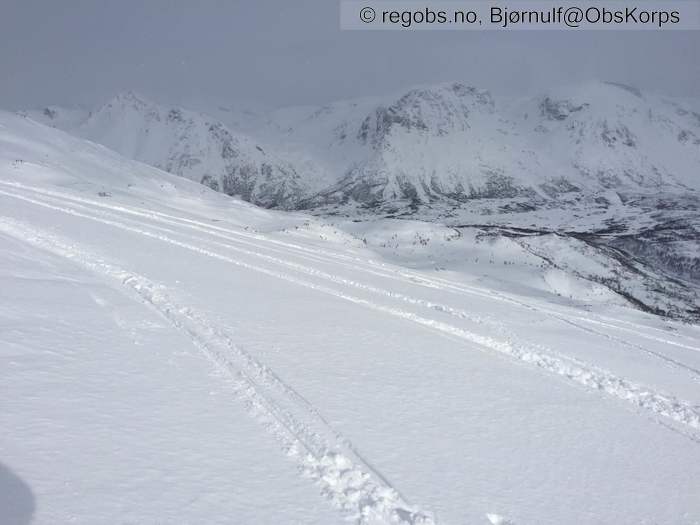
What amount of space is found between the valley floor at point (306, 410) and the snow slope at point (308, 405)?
0.10 feet

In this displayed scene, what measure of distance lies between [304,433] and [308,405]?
763 millimetres

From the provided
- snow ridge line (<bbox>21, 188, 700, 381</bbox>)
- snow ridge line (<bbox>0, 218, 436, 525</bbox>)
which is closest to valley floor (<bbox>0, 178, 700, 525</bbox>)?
snow ridge line (<bbox>0, 218, 436, 525</bbox>)

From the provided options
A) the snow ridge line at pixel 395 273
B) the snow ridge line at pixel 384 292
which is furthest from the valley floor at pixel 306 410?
the snow ridge line at pixel 395 273

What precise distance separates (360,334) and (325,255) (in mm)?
12826

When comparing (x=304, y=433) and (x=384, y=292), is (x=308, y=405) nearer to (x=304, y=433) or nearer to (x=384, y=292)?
(x=304, y=433)

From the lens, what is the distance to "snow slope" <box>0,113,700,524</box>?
5141mm

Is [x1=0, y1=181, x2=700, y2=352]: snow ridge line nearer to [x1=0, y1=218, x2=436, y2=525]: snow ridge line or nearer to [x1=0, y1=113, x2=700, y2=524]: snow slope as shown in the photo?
[x1=0, y1=113, x2=700, y2=524]: snow slope

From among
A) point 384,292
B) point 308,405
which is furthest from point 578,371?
point 384,292

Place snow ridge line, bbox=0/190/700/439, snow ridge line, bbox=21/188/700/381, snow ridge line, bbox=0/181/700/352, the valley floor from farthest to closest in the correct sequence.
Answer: snow ridge line, bbox=0/181/700/352 → snow ridge line, bbox=21/188/700/381 → snow ridge line, bbox=0/190/700/439 → the valley floor

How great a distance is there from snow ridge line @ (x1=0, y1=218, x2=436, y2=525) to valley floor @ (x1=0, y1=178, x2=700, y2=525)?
3 cm

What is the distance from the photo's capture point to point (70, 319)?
28.9 ft

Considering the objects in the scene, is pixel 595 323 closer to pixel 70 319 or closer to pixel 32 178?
pixel 70 319

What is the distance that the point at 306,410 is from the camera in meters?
6.94

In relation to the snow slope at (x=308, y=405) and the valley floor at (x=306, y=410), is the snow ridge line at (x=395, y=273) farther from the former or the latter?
the valley floor at (x=306, y=410)
